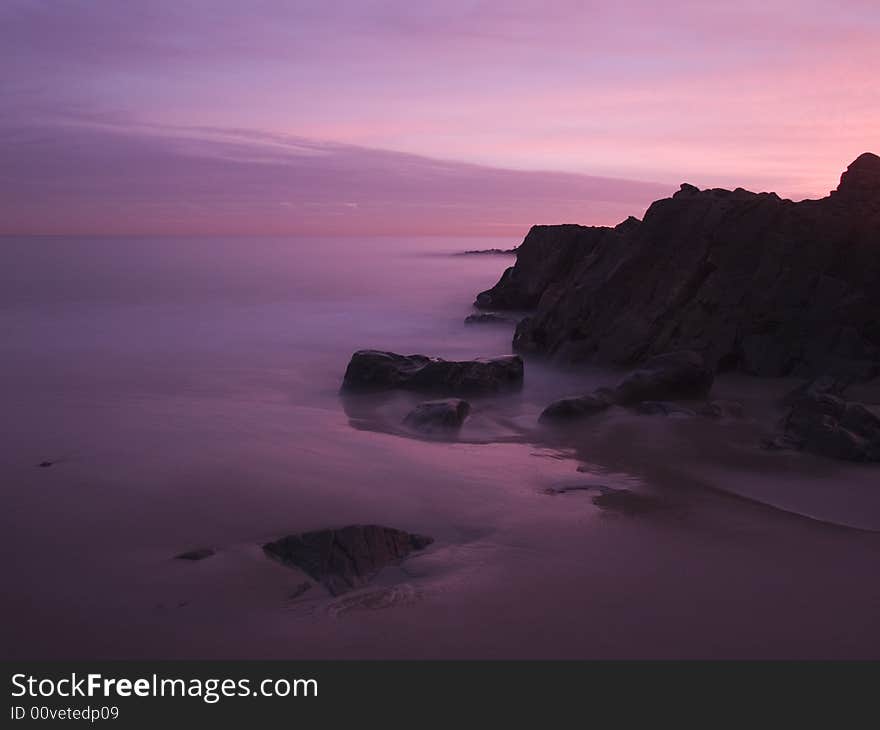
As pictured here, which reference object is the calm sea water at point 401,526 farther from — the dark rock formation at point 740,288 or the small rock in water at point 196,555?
the dark rock formation at point 740,288

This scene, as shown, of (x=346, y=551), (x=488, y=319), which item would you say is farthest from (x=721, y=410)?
(x=488, y=319)

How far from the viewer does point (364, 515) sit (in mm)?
5992

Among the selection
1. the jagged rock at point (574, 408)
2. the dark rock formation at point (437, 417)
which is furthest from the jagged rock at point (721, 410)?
the dark rock formation at point (437, 417)

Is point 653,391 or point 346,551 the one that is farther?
point 653,391

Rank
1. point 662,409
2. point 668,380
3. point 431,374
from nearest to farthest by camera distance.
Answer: point 662,409
point 668,380
point 431,374

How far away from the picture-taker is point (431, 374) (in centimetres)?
1140

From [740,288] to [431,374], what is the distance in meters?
5.52

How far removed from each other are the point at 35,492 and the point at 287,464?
7.15ft

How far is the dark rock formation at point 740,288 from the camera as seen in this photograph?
11.7m

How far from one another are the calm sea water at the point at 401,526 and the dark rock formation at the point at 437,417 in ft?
0.72

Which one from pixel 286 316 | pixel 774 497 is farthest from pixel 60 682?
pixel 286 316

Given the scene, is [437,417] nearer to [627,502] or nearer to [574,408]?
[574,408]

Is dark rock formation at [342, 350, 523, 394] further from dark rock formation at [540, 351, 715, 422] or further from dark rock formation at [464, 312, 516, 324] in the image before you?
dark rock formation at [464, 312, 516, 324]

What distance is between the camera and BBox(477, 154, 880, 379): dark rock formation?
11711mm
